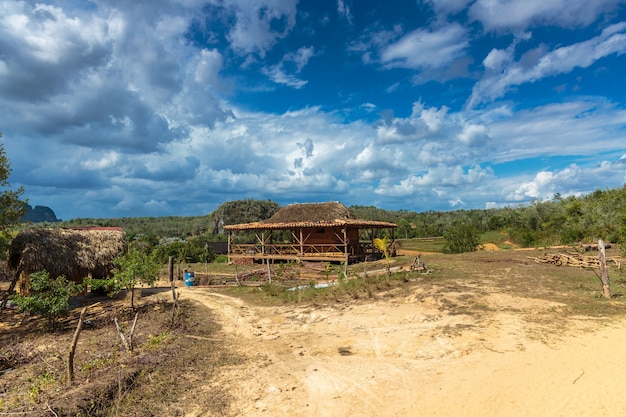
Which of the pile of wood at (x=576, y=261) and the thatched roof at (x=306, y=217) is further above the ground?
the thatched roof at (x=306, y=217)

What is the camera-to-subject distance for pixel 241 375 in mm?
7016

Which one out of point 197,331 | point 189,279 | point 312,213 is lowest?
point 197,331

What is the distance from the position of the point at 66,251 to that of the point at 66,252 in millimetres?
41

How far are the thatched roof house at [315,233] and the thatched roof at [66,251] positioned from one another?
986 cm

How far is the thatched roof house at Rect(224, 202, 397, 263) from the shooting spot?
24.5 meters

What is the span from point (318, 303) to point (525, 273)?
932cm

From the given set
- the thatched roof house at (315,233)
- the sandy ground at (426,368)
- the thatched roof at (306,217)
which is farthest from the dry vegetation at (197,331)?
the thatched roof at (306,217)

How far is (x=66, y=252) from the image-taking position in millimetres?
13648

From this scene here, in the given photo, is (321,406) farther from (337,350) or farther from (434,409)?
(337,350)

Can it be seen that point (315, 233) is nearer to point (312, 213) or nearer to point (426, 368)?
point (312, 213)

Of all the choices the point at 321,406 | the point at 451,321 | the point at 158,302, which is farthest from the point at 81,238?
the point at 451,321

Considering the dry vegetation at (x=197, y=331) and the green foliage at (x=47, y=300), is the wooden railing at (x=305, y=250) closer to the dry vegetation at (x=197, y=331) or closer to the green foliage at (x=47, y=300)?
the dry vegetation at (x=197, y=331)

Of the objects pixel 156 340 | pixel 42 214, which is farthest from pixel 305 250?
pixel 42 214

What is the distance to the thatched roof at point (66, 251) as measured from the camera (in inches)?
496
